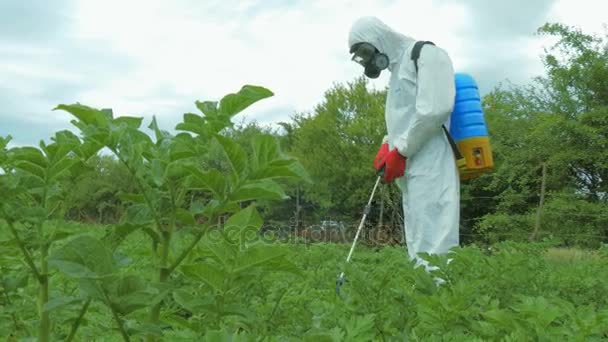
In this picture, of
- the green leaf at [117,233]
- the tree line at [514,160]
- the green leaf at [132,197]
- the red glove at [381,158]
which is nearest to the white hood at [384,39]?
the red glove at [381,158]

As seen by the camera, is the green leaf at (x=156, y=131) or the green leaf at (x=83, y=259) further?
the green leaf at (x=156, y=131)

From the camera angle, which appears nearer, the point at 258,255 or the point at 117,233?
the point at 258,255

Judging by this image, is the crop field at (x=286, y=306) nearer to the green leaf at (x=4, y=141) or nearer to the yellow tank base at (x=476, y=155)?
the green leaf at (x=4, y=141)

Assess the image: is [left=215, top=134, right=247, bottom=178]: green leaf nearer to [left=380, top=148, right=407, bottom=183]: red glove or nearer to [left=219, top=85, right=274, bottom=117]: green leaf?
[left=219, top=85, right=274, bottom=117]: green leaf

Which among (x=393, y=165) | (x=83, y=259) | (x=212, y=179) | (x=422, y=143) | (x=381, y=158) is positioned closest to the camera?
(x=83, y=259)

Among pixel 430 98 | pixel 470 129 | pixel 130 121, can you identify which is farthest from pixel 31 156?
pixel 470 129

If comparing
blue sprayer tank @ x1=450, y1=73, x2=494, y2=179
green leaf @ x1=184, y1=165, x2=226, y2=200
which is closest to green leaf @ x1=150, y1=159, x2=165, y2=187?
green leaf @ x1=184, y1=165, x2=226, y2=200

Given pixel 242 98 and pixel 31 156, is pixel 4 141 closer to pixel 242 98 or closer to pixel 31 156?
pixel 31 156

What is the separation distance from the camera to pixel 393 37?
5.53 meters

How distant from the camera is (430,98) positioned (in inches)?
191

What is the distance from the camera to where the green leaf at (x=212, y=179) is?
97 cm

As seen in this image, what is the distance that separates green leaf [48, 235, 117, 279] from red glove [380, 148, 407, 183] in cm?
435

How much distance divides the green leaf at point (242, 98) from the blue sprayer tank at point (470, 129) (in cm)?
425

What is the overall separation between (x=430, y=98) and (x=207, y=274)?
404 centimetres
